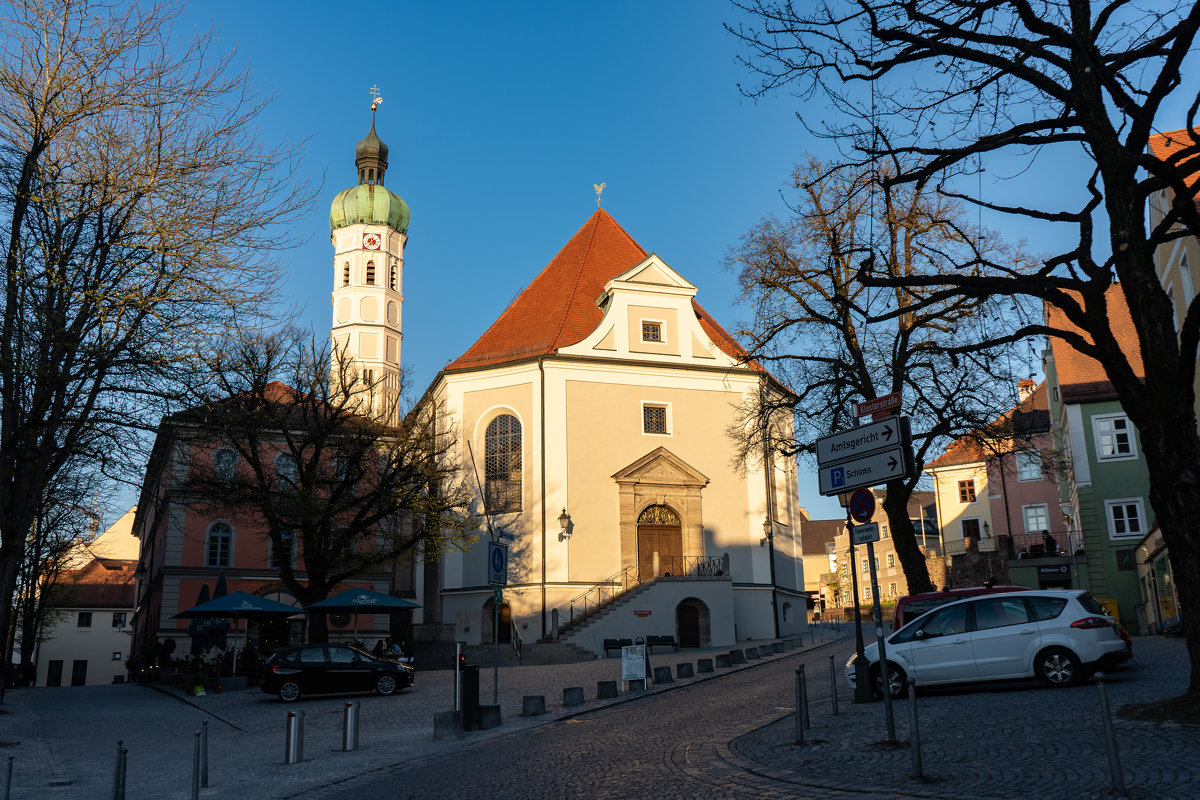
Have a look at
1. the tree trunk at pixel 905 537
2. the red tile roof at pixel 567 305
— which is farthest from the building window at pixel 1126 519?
the tree trunk at pixel 905 537

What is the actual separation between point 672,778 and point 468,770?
8.82 ft

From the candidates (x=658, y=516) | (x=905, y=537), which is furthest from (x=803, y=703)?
(x=658, y=516)

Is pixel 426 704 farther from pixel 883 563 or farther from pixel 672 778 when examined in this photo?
pixel 883 563

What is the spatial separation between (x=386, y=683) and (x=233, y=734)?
5.23 metres

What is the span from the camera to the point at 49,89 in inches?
565

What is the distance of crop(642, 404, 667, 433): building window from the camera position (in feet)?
124

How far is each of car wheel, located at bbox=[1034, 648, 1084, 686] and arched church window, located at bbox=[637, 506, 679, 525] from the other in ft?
77.9

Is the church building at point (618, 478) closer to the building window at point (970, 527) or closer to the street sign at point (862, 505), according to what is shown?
the street sign at point (862, 505)

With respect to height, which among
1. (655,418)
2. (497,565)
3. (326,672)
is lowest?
(326,672)

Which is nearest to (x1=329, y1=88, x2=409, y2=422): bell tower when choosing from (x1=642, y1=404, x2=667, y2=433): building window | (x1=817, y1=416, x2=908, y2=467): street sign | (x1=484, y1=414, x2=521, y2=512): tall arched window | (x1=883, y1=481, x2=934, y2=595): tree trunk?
(x1=484, y1=414, x2=521, y2=512): tall arched window

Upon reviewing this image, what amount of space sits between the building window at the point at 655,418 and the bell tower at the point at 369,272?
20.2m

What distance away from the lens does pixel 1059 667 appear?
44.1 ft

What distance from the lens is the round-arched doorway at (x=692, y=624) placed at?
33.5m

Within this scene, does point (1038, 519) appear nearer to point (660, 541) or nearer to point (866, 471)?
point (660, 541)
